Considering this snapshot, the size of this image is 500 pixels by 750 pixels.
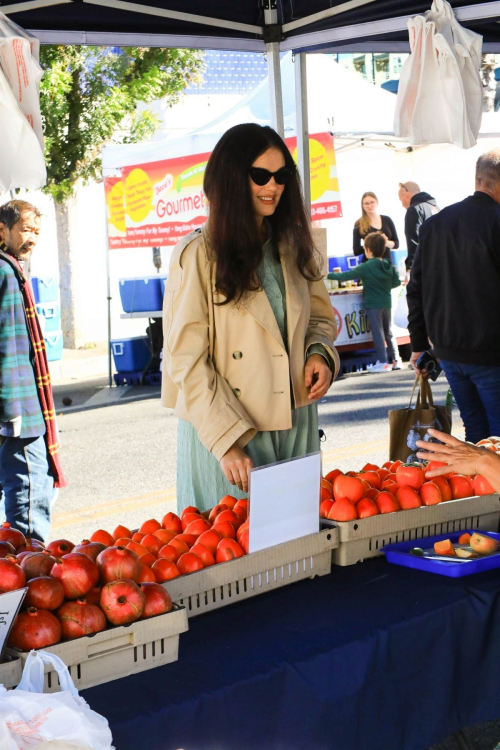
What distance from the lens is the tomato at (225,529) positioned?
7.16 ft

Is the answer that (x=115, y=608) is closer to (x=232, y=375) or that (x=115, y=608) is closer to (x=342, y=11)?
(x=232, y=375)

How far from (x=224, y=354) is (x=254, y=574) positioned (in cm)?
85

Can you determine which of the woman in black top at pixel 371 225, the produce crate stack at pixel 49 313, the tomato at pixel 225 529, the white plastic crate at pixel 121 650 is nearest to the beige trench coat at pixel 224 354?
the tomato at pixel 225 529

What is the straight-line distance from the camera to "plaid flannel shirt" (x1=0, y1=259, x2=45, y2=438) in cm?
402

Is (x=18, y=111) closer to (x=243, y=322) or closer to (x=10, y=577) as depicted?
(x=243, y=322)

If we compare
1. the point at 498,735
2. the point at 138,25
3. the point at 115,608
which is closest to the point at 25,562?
the point at 115,608

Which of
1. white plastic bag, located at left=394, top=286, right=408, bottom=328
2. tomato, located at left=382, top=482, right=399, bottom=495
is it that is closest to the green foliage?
white plastic bag, located at left=394, top=286, right=408, bottom=328

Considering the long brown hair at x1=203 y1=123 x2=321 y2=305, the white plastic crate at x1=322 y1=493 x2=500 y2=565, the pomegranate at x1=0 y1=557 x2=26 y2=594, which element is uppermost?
the long brown hair at x1=203 y1=123 x2=321 y2=305

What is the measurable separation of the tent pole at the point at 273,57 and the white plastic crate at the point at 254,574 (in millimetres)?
2589

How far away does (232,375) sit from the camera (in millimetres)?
2766

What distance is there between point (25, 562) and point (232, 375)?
1.09 m

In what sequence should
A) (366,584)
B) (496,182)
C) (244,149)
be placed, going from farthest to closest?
1. (496,182)
2. (244,149)
3. (366,584)

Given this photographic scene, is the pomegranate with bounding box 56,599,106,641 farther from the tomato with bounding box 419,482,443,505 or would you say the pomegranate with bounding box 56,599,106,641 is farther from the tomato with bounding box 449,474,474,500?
the tomato with bounding box 449,474,474,500

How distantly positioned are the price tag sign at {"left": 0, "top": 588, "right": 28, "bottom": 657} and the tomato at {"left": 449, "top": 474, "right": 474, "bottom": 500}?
144 centimetres
